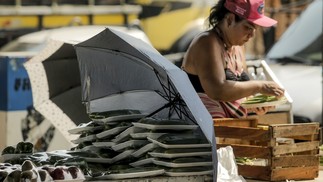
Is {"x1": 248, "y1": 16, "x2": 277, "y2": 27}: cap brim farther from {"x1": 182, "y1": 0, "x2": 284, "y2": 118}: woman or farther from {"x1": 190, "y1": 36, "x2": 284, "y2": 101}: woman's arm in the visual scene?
{"x1": 190, "y1": 36, "x2": 284, "y2": 101}: woman's arm

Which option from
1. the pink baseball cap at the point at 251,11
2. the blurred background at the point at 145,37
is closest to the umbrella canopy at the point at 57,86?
the blurred background at the point at 145,37

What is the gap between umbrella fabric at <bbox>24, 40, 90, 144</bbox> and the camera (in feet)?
26.2

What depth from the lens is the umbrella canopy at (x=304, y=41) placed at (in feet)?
44.7

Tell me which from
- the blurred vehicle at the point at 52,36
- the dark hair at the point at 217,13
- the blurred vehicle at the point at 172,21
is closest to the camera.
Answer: the dark hair at the point at 217,13

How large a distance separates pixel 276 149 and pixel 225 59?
2.81ft

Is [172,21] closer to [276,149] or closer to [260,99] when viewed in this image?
[260,99]

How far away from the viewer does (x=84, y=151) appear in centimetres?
637

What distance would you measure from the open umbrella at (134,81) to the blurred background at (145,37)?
0.89m

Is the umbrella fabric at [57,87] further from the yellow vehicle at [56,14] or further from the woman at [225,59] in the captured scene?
the yellow vehicle at [56,14]

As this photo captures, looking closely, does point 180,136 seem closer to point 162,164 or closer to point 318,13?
point 162,164

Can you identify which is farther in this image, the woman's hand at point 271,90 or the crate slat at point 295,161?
the woman's hand at point 271,90

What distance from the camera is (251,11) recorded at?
692 cm

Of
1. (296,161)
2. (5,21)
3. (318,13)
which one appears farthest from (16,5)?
(296,161)

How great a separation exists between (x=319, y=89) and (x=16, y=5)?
323 inches
